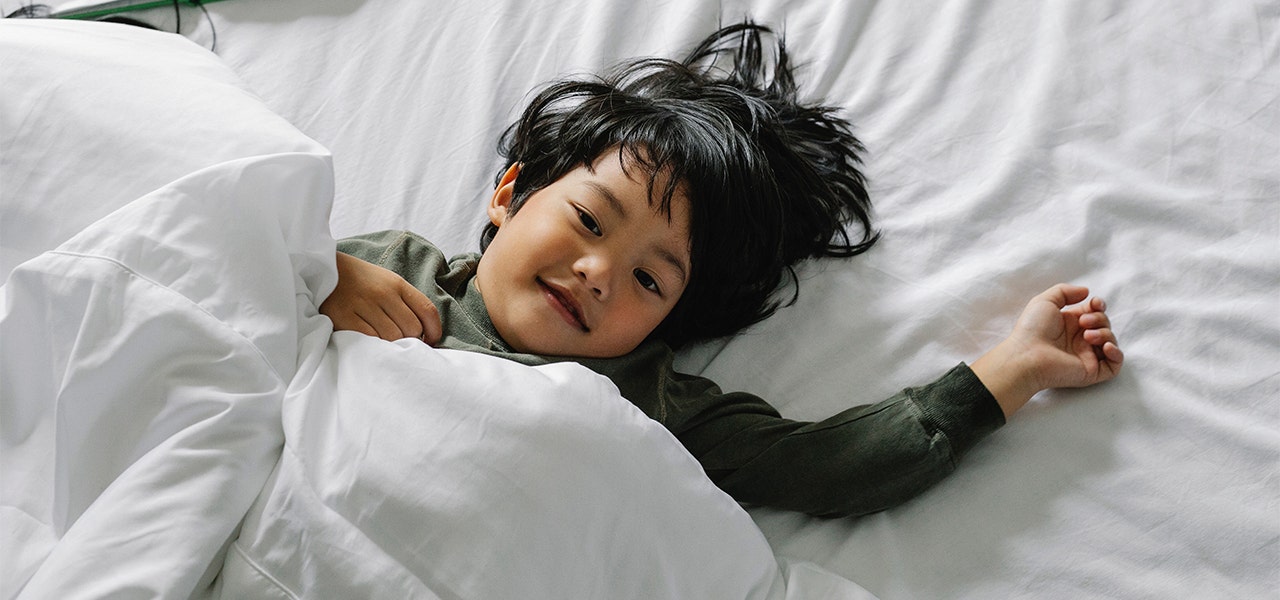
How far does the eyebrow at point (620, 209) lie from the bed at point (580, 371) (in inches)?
3.9

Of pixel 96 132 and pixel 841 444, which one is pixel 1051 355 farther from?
pixel 96 132

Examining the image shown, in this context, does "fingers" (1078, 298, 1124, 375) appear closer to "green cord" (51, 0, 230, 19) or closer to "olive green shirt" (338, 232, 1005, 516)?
"olive green shirt" (338, 232, 1005, 516)

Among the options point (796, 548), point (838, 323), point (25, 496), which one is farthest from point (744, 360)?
point (25, 496)

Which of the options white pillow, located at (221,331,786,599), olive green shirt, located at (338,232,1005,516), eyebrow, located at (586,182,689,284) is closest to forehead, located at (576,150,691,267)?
eyebrow, located at (586,182,689,284)

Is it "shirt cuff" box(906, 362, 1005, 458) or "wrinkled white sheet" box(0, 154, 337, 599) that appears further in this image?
"shirt cuff" box(906, 362, 1005, 458)

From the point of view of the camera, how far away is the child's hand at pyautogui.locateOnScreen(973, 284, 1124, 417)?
92 centimetres

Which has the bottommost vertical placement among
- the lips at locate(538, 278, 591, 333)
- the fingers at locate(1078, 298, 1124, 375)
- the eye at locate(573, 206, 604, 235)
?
the lips at locate(538, 278, 591, 333)

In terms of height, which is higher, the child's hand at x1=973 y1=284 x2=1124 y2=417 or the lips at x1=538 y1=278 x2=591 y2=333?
the child's hand at x1=973 y1=284 x2=1124 y2=417

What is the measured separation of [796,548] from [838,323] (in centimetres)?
23

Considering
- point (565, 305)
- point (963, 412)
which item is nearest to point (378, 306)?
point (565, 305)

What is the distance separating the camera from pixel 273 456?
76 centimetres

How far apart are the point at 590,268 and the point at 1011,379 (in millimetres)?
386

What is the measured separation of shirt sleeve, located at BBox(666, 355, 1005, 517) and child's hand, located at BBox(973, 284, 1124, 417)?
0.07 ft

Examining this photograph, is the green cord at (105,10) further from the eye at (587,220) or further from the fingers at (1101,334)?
the fingers at (1101,334)
